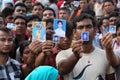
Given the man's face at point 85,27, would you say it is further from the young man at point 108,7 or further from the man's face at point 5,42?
the young man at point 108,7

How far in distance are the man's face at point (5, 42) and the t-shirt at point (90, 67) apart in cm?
61

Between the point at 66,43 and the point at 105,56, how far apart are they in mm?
929

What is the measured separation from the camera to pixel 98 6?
32.7 ft

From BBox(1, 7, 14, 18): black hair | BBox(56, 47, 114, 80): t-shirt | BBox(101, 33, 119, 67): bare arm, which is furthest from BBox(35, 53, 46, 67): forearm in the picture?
BBox(1, 7, 14, 18): black hair

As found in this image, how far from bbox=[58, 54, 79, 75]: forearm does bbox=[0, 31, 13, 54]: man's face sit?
66 cm

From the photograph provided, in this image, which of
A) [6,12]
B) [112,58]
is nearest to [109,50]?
[112,58]

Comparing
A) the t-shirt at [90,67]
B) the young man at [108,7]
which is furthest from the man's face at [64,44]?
the young man at [108,7]

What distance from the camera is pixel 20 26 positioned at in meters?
6.87

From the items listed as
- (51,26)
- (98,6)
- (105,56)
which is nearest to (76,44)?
(105,56)

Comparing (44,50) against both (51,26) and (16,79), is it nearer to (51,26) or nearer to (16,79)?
(16,79)

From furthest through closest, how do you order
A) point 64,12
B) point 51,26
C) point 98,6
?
point 98,6 → point 64,12 → point 51,26

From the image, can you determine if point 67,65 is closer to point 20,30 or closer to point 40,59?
point 40,59

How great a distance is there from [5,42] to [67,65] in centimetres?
81

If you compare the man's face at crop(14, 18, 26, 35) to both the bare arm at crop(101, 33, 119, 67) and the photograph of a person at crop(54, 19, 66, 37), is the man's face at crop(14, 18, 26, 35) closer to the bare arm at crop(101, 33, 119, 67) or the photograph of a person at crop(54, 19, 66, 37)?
the photograph of a person at crop(54, 19, 66, 37)
